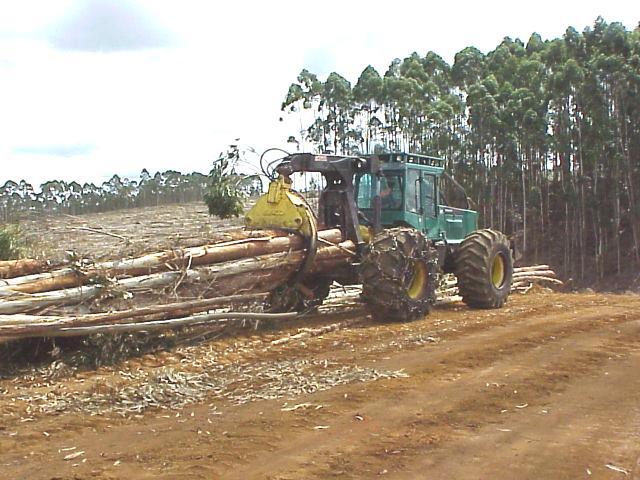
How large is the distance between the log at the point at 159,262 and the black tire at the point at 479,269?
294 cm

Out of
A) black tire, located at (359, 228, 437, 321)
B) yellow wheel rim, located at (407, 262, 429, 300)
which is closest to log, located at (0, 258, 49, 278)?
black tire, located at (359, 228, 437, 321)

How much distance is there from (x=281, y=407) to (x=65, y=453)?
1694 mm

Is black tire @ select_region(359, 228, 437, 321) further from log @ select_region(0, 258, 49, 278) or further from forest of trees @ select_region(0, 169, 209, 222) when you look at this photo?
forest of trees @ select_region(0, 169, 209, 222)

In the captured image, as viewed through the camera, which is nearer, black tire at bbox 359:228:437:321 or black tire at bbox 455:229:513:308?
black tire at bbox 359:228:437:321

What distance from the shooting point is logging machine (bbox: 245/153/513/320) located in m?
10.3

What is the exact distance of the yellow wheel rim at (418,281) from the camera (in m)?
11.1

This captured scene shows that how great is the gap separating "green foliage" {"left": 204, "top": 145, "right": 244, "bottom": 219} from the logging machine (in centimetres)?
74

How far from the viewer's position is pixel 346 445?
4.87 metres

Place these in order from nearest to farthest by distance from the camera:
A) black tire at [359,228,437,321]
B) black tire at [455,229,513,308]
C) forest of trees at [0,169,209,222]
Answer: black tire at [359,228,437,321]
black tire at [455,229,513,308]
forest of trees at [0,169,209,222]

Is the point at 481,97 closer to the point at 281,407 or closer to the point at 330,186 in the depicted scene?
the point at 330,186

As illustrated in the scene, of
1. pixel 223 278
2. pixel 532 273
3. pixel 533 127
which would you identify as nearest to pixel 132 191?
pixel 533 127

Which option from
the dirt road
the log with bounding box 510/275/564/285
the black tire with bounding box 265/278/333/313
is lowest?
the log with bounding box 510/275/564/285

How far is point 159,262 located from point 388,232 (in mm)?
3771

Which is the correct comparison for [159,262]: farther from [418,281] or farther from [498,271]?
[498,271]
